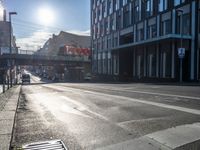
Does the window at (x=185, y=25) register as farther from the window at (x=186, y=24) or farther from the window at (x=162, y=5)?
the window at (x=162, y=5)

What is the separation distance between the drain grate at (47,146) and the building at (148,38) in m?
33.2

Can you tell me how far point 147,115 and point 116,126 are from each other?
2007mm

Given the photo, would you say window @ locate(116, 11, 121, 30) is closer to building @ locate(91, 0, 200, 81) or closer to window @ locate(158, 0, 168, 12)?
building @ locate(91, 0, 200, 81)

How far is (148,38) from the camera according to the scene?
49.1 metres

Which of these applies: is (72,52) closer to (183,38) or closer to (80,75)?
(80,75)

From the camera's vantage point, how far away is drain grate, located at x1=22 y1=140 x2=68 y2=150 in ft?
20.4

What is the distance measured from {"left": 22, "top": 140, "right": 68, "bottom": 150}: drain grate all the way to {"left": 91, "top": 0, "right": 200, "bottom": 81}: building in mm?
33234

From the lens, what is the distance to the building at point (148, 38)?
3838cm

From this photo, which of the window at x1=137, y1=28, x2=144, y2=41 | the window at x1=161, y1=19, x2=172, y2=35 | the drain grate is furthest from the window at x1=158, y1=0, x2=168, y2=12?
the drain grate

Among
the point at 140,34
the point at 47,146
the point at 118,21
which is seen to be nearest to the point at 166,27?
the point at 140,34

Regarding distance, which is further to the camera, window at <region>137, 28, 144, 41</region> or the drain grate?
window at <region>137, 28, 144, 41</region>

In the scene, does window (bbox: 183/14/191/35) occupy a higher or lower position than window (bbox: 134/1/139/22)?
lower

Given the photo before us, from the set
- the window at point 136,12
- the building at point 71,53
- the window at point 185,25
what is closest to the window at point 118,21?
the window at point 136,12

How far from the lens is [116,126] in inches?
328
